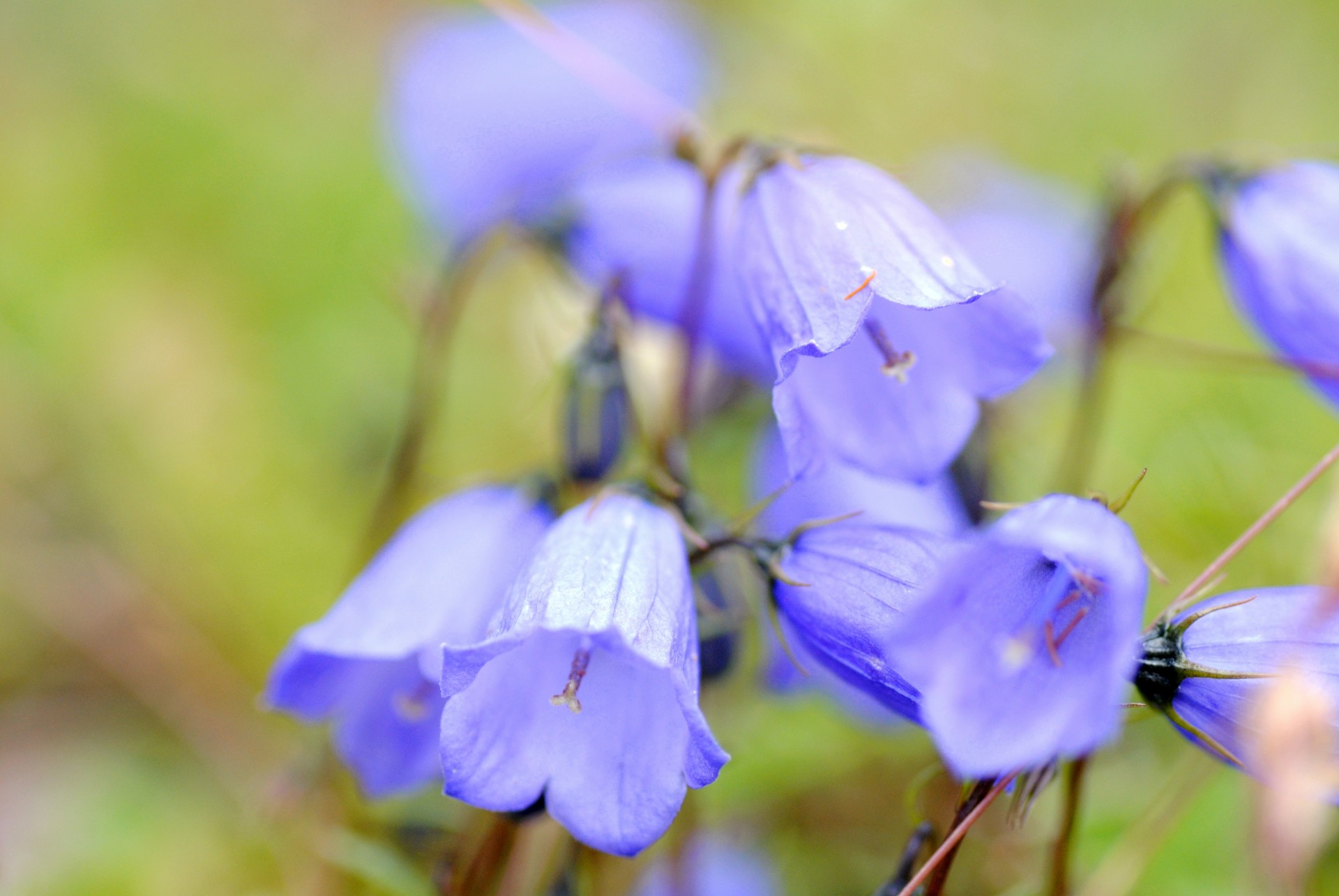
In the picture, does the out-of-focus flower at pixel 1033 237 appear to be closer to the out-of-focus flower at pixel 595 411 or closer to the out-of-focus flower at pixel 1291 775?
the out-of-focus flower at pixel 595 411

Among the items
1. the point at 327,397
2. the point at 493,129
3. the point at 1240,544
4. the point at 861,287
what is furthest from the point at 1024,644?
the point at 327,397

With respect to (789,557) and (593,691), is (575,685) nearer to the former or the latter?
(593,691)

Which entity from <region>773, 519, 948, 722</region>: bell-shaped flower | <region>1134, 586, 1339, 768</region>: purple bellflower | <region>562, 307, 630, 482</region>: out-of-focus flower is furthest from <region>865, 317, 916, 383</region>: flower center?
<region>1134, 586, 1339, 768</region>: purple bellflower

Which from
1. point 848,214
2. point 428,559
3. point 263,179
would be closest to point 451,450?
point 263,179

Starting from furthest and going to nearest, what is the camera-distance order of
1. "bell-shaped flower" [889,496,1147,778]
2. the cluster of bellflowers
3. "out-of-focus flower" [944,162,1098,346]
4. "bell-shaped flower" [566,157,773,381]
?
"out-of-focus flower" [944,162,1098,346], "bell-shaped flower" [566,157,773,381], the cluster of bellflowers, "bell-shaped flower" [889,496,1147,778]

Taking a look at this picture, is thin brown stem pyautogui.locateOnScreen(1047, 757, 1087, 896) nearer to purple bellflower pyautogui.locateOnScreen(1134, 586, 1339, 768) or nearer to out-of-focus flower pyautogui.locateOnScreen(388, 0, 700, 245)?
purple bellflower pyautogui.locateOnScreen(1134, 586, 1339, 768)

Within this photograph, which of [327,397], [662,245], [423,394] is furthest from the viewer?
[327,397]
